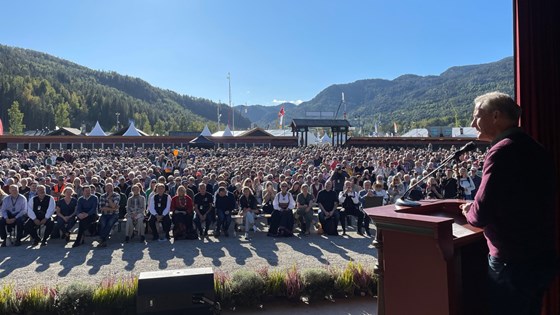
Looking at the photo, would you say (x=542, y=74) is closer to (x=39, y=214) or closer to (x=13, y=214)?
(x=39, y=214)

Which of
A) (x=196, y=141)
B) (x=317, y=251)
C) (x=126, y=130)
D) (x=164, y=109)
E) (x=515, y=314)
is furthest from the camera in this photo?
(x=164, y=109)

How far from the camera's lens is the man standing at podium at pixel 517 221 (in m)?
2.00

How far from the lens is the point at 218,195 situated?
10359 mm

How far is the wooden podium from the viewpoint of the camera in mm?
2121

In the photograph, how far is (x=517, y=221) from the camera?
201 cm


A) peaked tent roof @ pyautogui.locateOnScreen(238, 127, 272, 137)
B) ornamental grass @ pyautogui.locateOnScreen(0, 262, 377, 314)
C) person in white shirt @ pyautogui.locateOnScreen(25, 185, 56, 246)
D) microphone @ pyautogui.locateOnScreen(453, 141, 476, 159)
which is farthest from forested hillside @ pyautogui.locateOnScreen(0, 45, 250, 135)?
microphone @ pyautogui.locateOnScreen(453, 141, 476, 159)

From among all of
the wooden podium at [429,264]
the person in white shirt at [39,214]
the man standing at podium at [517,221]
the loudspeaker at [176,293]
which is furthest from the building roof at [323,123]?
the man standing at podium at [517,221]

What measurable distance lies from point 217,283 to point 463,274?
11.7 feet

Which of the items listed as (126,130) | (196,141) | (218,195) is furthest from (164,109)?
(218,195)

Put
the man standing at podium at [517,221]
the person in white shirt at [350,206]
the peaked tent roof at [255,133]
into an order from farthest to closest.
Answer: the peaked tent roof at [255,133] < the person in white shirt at [350,206] < the man standing at podium at [517,221]

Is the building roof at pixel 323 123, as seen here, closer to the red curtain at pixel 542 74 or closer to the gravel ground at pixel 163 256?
the gravel ground at pixel 163 256

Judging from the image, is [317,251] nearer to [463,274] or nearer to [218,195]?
[218,195]

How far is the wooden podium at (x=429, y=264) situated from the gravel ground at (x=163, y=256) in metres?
4.99

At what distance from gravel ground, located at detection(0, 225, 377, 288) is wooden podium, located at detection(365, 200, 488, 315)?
4989 mm
